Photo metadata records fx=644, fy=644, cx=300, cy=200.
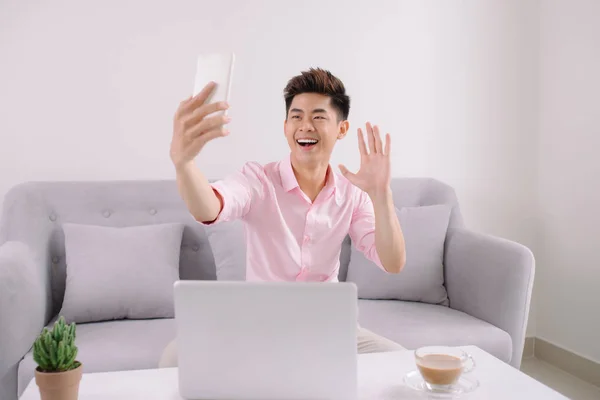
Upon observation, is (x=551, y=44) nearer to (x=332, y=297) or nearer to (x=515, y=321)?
(x=515, y=321)

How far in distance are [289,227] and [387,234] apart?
1.08 feet

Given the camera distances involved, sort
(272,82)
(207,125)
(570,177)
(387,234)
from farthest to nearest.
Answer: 1. (570,177)
2. (272,82)
3. (387,234)
4. (207,125)

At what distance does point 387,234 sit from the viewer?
167 centimetres

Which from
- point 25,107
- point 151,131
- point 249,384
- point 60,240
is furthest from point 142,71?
point 249,384

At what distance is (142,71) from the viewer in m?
2.83

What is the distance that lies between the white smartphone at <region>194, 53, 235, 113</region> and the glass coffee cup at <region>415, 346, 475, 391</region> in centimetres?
63

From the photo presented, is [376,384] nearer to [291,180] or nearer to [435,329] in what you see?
[291,180]

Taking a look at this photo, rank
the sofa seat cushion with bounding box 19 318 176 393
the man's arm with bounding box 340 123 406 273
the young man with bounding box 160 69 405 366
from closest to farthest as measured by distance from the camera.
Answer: the man's arm with bounding box 340 123 406 273, the young man with bounding box 160 69 405 366, the sofa seat cushion with bounding box 19 318 176 393

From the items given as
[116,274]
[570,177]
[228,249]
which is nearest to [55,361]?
[116,274]

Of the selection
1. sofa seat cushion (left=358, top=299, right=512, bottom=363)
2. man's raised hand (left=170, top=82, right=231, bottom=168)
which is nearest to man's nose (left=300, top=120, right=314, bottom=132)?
man's raised hand (left=170, top=82, right=231, bottom=168)

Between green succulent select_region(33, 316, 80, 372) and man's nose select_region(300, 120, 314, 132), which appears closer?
green succulent select_region(33, 316, 80, 372)

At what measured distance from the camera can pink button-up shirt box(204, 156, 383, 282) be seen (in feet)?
6.04

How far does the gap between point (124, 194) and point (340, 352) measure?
1.72 metres

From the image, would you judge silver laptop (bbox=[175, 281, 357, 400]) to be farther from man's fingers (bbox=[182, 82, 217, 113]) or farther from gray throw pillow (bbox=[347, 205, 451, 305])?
gray throw pillow (bbox=[347, 205, 451, 305])
